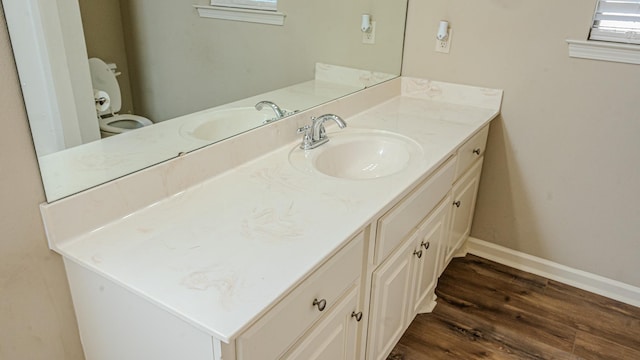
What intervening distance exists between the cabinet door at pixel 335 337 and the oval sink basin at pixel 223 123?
650 millimetres

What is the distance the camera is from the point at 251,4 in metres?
1.58

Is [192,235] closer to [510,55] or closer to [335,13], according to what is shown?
[335,13]

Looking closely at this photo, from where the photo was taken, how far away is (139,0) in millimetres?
1201

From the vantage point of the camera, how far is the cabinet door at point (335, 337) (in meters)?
1.15

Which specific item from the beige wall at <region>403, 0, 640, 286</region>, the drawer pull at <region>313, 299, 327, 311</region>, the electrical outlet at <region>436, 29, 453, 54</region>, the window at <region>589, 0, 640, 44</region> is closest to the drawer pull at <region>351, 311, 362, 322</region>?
the drawer pull at <region>313, 299, 327, 311</region>

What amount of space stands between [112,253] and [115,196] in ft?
0.58

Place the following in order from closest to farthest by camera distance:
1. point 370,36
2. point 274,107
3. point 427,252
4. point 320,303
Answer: point 320,303
point 274,107
point 427,252
point 370,36

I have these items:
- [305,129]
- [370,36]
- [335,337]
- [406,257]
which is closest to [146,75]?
[305,129]

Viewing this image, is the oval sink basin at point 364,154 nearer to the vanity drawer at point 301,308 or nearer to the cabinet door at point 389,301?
the cabinet door at point 389,301

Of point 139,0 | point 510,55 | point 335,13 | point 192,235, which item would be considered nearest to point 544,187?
point 510,55

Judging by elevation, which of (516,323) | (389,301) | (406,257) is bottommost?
(516,323)

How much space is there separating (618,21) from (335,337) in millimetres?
1812

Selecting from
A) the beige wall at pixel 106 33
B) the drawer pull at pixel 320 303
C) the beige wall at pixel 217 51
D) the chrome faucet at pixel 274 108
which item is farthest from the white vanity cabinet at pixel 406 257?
the beige wall at pixel 106 33

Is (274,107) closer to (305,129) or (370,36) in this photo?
(305,129)
